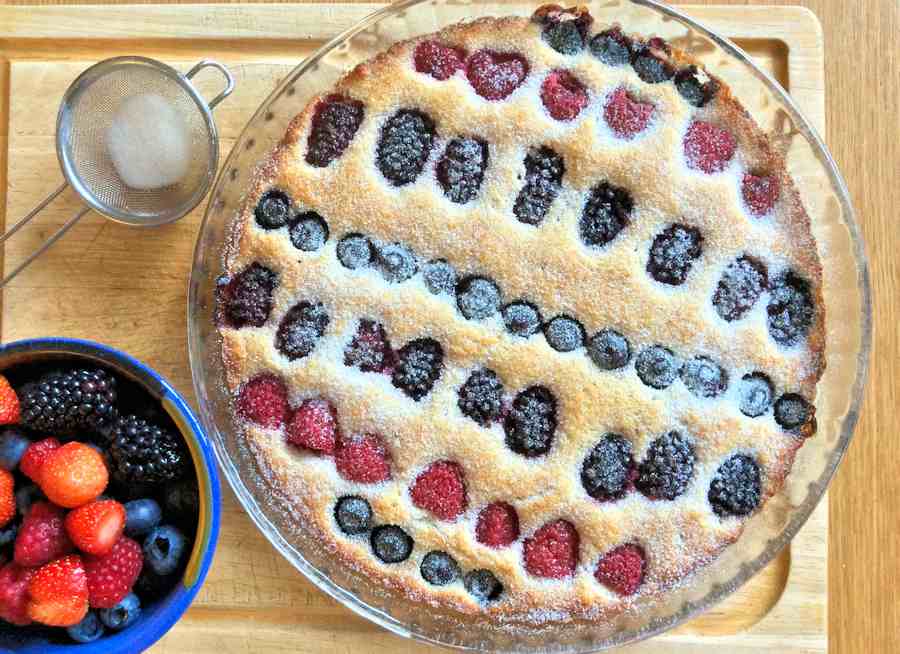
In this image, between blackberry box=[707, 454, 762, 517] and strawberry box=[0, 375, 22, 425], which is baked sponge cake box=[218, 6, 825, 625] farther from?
strawberry box=[0, 375, 22, 425]

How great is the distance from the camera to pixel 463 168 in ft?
5.76

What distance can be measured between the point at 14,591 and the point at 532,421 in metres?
0.95

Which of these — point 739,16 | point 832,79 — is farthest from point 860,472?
point 739,16

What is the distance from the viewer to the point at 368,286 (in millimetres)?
1745

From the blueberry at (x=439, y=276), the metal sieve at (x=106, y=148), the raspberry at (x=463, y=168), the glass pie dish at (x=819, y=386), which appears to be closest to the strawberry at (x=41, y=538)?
the glass pie dish at (x=819, y=386)

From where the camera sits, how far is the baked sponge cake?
5.71 feet

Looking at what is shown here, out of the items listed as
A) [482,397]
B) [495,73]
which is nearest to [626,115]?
[495,73]

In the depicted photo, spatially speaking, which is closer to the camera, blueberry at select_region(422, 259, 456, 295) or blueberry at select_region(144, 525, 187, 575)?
blueberry at select_region(144, 525, 187, 575)

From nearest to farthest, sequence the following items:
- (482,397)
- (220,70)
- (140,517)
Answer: (140,517) → (482,397) → (220,70)

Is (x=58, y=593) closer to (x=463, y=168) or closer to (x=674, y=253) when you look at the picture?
(x=463, y=168)

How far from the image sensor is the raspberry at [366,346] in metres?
1.76

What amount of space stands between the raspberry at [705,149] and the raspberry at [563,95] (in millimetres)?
215

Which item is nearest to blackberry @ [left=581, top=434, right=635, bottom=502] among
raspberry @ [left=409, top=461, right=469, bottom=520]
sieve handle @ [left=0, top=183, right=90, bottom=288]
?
raspberry @ [left=409, top=461, right=469, bottom=520]

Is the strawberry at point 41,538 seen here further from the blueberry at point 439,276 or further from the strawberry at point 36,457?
the blueberry at point 439,276
